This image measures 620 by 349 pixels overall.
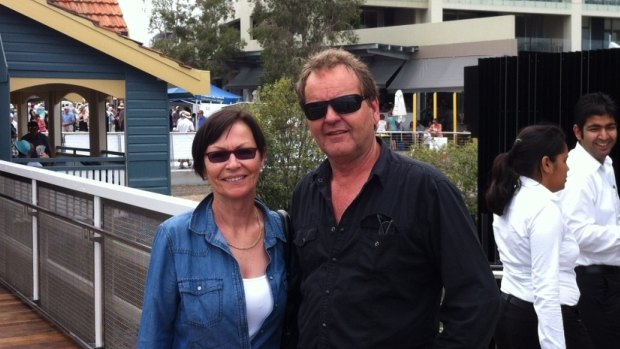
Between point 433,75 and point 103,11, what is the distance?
109 ft

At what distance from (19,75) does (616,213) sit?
10466 mm

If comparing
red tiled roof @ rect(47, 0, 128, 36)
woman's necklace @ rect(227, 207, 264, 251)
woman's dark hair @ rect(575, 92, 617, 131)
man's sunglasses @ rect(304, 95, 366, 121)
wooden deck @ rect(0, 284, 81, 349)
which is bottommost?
wooden deck @ rect(0, 284, 81, 349)

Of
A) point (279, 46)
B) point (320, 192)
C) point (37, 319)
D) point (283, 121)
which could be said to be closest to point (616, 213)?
point (320, 192)

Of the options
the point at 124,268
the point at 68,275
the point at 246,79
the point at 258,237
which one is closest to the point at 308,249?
the point at 258,237

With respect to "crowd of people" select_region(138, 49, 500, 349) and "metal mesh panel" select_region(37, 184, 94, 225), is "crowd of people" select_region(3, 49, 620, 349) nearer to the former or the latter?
"crowd of people" select_region(138, 49, 500, 349)

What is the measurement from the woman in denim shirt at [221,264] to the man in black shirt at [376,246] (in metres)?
0.19

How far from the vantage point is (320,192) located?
3.01m

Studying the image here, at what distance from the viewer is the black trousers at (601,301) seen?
5.05 meters

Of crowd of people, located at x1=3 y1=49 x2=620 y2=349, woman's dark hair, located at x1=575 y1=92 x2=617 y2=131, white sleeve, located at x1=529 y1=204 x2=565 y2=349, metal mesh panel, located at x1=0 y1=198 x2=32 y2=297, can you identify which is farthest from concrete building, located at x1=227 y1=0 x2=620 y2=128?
crowd of people, located at x1=3 y1=49 x2=620 y2=349

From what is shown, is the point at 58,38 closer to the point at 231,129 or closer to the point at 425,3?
the point at 231,129

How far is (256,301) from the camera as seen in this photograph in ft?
10.0

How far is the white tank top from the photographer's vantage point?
304 cm

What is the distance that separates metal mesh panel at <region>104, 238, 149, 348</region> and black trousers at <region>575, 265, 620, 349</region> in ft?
8.25

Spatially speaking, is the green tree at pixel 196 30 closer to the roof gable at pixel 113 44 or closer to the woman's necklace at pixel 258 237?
the roof gable at pixel 113 44
